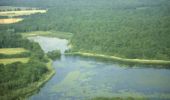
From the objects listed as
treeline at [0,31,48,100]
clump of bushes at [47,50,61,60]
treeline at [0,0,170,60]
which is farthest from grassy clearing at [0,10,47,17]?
treeline at [0,31,48,100]

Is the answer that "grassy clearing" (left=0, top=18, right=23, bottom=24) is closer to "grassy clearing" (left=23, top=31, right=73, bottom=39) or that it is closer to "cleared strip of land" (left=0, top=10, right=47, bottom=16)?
"cleared strip of land" (left=0, top=10, right=47, bottom=16)

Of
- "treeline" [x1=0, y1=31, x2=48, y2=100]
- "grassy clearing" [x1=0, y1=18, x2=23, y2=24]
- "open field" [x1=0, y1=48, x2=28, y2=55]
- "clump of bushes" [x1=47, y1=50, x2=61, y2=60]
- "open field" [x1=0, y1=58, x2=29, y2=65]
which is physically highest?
"grassy clearing" [x1=0, y1=18, x2=23, y2=24]

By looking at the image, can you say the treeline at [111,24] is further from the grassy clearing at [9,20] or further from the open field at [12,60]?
the open field at [12,60]

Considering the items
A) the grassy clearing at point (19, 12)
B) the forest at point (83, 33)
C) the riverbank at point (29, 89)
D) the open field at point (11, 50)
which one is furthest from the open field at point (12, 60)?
the grassy clearing at point (19, 12)

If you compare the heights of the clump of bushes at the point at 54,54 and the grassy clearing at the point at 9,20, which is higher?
the grassy clearing at the point at 9,20

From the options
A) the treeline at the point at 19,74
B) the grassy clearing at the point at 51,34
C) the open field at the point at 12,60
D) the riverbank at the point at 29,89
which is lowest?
the riverbank at the point at 29,89

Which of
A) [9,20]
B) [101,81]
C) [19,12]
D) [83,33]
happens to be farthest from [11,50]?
[19,12]

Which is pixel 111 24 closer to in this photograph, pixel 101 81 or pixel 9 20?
pixel 9 20
